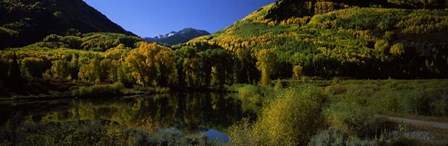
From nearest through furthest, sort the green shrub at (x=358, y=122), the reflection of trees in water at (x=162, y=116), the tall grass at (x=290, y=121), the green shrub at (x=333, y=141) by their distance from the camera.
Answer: the green shrub at (x=333, y=141), the tall grass at (x=290, y=121), the green shrub at (x=358, y=122), the reflection of trees in water at (x=162, y=116)

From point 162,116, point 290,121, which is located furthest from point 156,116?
point 290,121

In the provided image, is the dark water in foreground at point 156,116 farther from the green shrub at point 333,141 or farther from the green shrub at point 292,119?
the green shrub at point 333,141

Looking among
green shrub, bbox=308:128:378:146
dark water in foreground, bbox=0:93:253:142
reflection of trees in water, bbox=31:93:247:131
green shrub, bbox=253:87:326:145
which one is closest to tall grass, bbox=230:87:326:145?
green shrub, bbox=253:87:326:145

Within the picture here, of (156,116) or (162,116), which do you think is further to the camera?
(162,116)

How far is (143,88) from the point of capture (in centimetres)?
9681

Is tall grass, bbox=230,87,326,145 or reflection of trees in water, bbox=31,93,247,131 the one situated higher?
tall grass, bbox=230,87,326,145

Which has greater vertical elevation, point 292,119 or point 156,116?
point 292,119

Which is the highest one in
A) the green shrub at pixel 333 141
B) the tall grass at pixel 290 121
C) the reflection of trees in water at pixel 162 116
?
the tall grass at pixel 290 121

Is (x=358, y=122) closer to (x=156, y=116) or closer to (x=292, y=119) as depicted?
(x=292, y=119)

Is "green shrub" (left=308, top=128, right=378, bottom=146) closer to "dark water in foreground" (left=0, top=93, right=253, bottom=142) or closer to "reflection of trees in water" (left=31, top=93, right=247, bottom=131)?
"dark water in foreground" (left=0, top=93, right=253, bottom=142)

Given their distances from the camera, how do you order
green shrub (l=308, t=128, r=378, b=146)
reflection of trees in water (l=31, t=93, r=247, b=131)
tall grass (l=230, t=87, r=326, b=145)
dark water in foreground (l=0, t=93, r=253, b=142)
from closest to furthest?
green shrub (l=308, t=128, r=378, b=146) < tall grass (l=230, t=87, r=326, b=145) < dark water in foreground (l=0, t=93, r=253, b=142) < reflection of trees in water (l=31, t=93, r=247, b=131)

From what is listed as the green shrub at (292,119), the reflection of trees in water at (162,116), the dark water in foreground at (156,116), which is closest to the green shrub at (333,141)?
the green shrub at (292,119)

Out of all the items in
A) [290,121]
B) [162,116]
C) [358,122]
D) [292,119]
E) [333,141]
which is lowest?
[162,116]

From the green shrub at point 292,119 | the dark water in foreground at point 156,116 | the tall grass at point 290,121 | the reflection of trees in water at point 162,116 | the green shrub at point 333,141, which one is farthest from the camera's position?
the reflection of trees in water at point 162,116
